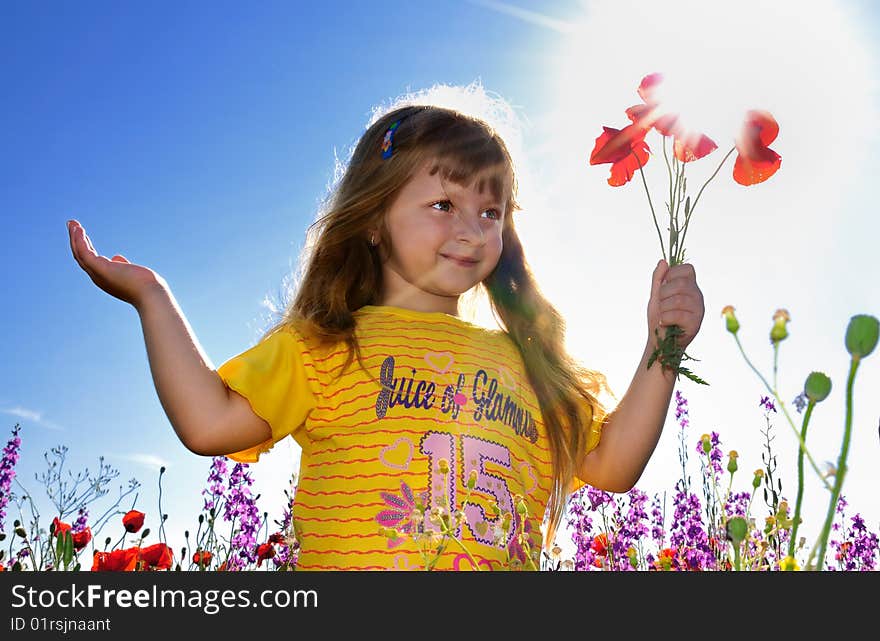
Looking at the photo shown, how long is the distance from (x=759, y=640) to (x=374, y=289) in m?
2.28

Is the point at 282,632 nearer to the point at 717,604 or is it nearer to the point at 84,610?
the point at 84,610

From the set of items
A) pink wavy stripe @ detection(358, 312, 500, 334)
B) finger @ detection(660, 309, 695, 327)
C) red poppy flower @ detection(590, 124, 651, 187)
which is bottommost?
finger @ detection(660, 309, 695, 327)

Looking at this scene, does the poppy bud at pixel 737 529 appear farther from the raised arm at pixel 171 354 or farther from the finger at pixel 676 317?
the raised arm at pixel 171 354

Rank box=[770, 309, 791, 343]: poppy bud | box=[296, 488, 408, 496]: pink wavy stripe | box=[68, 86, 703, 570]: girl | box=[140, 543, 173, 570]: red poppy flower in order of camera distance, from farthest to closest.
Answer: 1. box=[140, 543, 173, 570]: red poppy flower
2. box=[296, 488, 408, 496]: pink wavy stripe
3. box=[68, 86, 703, 570]: girl
4. box=[770, 309, 791, 343]: poppy bud

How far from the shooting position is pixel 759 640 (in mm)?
726

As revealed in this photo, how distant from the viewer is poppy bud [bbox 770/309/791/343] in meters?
0.73

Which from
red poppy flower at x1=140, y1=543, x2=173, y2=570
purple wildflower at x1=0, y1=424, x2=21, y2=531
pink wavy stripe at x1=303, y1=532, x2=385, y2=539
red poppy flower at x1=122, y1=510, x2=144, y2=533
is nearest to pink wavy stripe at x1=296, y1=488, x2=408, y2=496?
pink wavy stripe at x1=303, y1=532, x2=385, y2=539

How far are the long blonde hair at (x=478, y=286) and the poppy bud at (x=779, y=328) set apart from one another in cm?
183

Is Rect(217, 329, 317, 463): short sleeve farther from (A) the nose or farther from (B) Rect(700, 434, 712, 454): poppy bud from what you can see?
(B) Rect(700, 434, 712, 454): poppy bud

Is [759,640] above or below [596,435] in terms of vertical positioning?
below

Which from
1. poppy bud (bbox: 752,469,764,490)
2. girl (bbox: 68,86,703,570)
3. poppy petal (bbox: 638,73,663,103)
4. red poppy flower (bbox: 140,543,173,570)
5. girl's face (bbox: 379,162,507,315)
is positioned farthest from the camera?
red poppy flower (bbox: 140,543,173,570)

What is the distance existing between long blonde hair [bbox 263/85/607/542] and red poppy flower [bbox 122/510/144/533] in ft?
4.99

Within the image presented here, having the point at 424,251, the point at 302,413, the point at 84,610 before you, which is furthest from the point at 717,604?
the point at 424,251

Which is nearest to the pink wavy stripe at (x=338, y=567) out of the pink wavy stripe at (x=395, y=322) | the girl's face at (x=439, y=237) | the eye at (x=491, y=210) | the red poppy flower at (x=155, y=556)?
the pink wavy stripe at (x=395, y=322)
